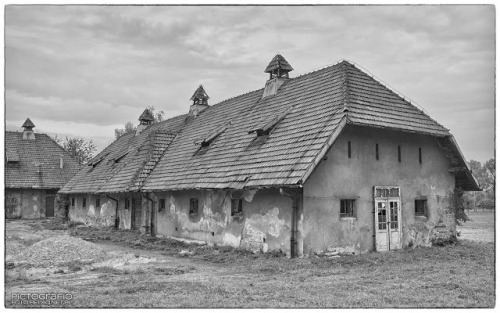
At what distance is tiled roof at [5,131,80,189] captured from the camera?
31.7 m

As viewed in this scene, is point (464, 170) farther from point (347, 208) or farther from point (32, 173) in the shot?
point (32, 173)

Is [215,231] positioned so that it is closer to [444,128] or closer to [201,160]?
[201,160]

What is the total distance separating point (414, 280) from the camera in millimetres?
10172

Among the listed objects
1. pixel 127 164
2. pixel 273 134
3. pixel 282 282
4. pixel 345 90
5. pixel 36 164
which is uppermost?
pixel 345 90

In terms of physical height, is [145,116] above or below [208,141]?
above

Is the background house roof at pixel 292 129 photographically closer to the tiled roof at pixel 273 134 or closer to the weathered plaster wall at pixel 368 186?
the tiled roof at pixel 273 134

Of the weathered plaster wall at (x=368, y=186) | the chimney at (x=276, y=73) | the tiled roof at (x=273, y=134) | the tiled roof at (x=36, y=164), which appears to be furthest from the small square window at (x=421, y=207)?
the tiled roof at (x=36, y=164)

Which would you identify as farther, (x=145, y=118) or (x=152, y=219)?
(x=145, y=118)

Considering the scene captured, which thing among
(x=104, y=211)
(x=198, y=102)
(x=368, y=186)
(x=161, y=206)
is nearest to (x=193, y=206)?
(x=161, y=206)

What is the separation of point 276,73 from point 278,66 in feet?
1.30

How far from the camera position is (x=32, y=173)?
32469mm

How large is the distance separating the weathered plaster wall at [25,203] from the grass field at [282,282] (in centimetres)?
2074

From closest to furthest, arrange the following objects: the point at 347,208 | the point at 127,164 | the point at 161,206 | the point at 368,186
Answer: the point at 347,208, the point at 368,186, the point at 161,206, the point at 127,164
